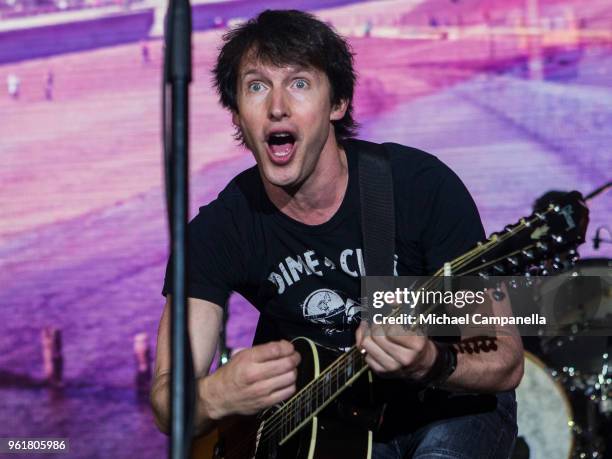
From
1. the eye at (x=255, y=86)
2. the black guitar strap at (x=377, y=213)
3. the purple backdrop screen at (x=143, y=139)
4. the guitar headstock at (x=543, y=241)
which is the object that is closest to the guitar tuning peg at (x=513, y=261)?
the guitar headstock at (x=543, y=241)

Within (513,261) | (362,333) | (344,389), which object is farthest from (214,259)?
(513,261)

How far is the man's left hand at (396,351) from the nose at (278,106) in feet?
2.91

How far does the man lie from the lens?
3170 mm

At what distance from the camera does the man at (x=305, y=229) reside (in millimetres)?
3170

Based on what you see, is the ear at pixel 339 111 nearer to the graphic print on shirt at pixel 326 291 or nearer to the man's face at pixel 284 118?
the man's face at pixel 284 118

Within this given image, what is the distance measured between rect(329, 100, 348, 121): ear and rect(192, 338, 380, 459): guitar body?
855mm

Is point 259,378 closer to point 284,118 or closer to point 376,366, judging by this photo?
point 376,366

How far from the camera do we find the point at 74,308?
6238mm

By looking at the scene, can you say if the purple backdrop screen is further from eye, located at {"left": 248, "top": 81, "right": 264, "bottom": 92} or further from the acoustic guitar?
the acoustic guitar

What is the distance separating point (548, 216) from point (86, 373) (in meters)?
4.14

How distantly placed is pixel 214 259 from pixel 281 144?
478 millimetres

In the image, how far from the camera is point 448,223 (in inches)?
126

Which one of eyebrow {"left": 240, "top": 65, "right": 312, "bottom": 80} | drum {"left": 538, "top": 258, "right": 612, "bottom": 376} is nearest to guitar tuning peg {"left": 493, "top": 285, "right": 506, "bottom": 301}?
eyebrow {"left": 240, "top": 65, "right": 312, "bottom": 80}

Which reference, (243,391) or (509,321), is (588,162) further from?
(243,391)
